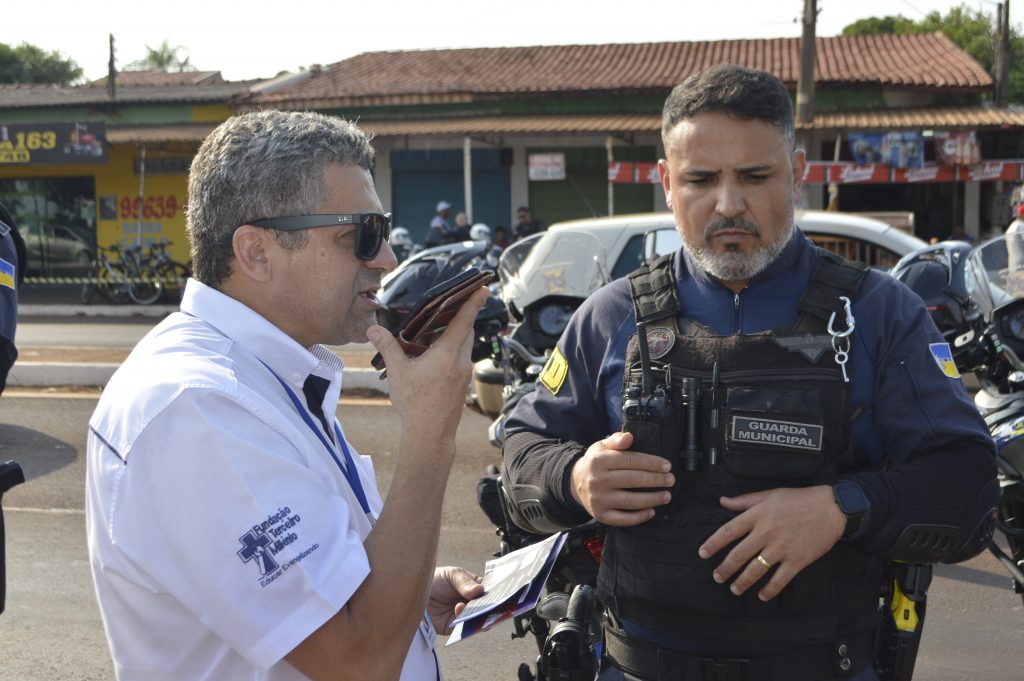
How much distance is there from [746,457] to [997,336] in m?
3.43

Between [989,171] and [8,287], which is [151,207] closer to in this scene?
[989,171]

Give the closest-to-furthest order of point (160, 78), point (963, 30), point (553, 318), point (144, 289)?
point (553, 318) < point (144, 289) < point (160, 78) < point (963, 30)

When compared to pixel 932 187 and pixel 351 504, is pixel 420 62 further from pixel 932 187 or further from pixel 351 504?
pixel 351 504

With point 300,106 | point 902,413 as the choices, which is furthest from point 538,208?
point 902,413

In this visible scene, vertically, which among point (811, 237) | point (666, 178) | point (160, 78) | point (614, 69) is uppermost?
point (160, 78)

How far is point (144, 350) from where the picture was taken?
1857 mm

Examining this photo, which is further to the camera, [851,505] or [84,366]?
[84,366]

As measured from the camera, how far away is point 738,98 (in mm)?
2355

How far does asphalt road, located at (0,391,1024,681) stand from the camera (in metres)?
4.50

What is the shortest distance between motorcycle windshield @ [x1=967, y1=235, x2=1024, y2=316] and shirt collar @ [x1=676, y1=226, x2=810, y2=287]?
3.03m

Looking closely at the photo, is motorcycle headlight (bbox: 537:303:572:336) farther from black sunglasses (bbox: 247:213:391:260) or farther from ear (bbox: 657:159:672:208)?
black sunglasses (bbox: 247:213:391:260)

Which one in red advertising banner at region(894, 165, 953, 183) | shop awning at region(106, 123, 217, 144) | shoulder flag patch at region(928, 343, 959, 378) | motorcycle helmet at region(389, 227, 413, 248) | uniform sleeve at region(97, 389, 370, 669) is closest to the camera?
uniform sleeve at region(97, 389, 370, 669)

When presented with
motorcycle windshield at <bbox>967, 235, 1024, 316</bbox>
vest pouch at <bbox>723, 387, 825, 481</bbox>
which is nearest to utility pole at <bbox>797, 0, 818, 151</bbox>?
motorcycle windshield at <bbox>967, 235, 1024, 316</bbox>

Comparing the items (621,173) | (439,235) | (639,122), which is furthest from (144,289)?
(639,122)
